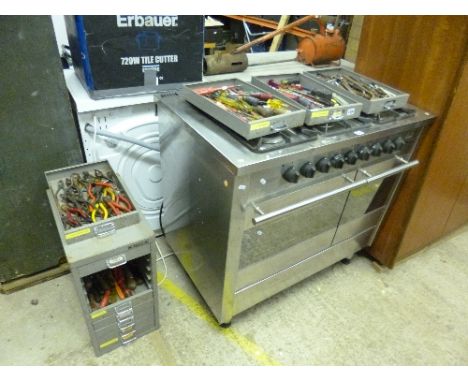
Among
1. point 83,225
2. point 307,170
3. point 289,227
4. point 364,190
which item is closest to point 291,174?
point 307,170

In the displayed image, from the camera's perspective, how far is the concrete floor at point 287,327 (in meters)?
1.33

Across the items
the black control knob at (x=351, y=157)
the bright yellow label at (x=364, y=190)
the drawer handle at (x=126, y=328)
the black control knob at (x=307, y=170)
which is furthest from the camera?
the bright yellow label at (x=364, y=190)

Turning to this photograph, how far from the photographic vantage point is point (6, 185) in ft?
4.16

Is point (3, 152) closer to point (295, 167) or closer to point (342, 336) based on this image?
point (295, 167)

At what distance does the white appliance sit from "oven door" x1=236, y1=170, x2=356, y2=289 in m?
0.58

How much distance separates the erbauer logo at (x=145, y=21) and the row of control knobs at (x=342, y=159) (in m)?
0.76

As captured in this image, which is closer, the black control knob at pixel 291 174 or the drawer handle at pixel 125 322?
the black control knob at pixel 291 174

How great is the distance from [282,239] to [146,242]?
52cm

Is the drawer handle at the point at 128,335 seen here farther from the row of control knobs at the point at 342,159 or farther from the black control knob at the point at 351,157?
the black control knob at the point at 351,157

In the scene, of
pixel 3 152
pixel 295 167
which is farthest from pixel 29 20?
pixel 295 167

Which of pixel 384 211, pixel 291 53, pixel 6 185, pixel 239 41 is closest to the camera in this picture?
pixel 6 185

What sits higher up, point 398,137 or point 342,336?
point 398,137

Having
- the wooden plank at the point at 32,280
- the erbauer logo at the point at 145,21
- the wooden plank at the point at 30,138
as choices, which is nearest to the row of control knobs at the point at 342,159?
the erbauer logo at the point at 145,21

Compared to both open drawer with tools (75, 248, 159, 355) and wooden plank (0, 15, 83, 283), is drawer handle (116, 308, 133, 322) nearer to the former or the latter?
open drawer with tools (75, 248, 159, 355)
